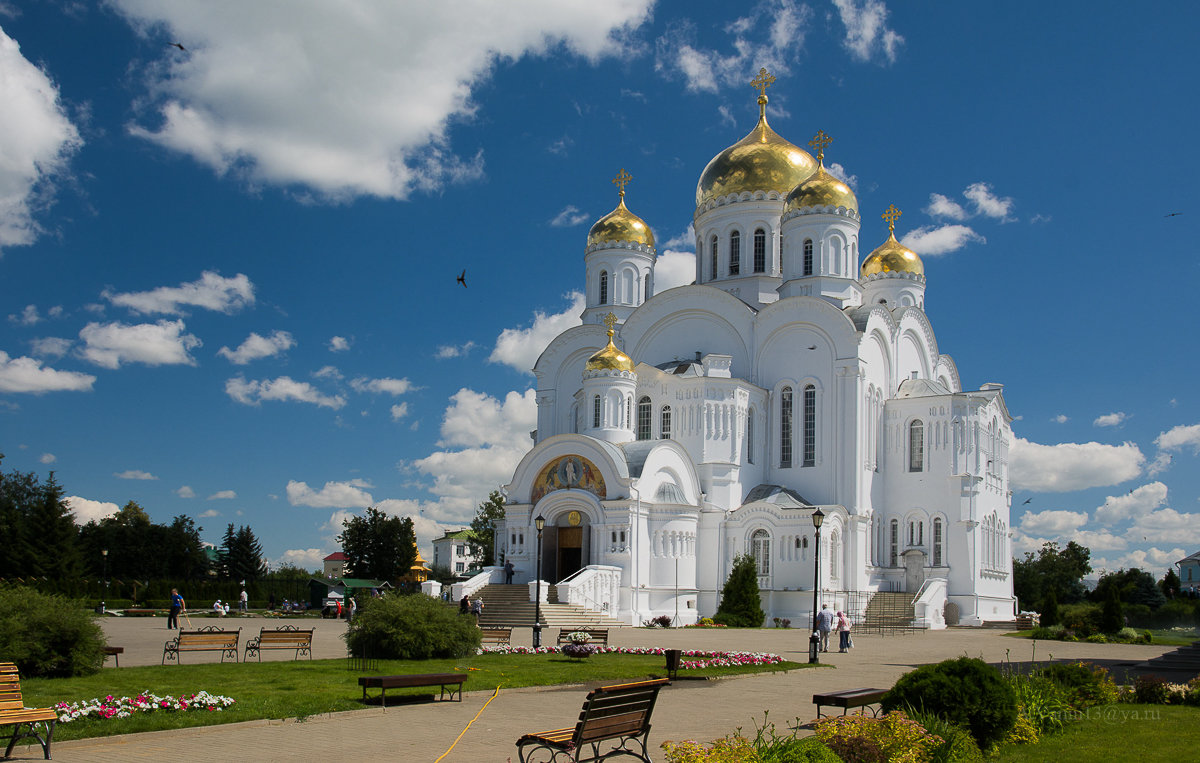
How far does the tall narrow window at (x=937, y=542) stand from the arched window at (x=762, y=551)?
6.87 metres

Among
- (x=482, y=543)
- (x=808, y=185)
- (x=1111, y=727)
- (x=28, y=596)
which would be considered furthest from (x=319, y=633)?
(x=482, y=543)

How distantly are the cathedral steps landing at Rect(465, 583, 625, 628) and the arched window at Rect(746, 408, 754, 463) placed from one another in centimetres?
840

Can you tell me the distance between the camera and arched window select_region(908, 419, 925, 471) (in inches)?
1512

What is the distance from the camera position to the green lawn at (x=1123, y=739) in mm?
9609

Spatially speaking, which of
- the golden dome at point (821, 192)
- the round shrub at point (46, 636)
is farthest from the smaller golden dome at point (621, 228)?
the round shrub at point (46, 636)

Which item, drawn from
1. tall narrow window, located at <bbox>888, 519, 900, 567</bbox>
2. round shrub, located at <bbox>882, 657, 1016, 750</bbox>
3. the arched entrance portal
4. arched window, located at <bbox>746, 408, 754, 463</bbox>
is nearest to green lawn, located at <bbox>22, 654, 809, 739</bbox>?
round shrub, located at <bbox>882, 657, 1016, 750</bbox>

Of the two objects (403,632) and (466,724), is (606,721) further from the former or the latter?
(403,632)

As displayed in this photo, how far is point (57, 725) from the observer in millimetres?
10289

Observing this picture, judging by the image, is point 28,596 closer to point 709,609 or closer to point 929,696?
point 929,696

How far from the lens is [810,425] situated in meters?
37.8

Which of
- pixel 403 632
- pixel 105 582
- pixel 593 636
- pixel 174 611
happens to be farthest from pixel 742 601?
pixel 105 582

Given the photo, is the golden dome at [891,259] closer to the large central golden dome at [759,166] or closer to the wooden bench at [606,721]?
the large central golden dome at [759,166]

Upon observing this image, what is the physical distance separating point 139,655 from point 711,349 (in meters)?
25.3

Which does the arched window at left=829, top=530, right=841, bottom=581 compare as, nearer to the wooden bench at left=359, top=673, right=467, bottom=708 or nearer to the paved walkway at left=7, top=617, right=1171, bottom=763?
the paved walkway at left=7, top=617, right=1171, bottom=763
